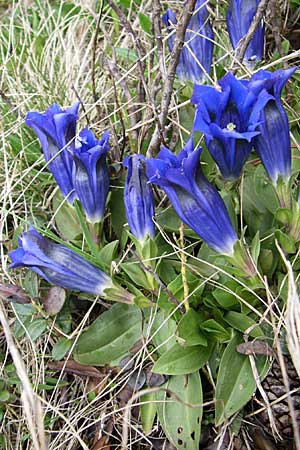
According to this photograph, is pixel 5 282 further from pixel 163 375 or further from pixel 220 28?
pixel 220 28

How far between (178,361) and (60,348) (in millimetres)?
302

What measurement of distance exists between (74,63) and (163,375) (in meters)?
1.16

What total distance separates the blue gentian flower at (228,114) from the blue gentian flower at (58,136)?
1.22 feet

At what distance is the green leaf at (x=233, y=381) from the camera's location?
132 centimetres

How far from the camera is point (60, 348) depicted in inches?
59.9

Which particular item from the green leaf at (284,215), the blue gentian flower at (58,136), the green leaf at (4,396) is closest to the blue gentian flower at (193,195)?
the green leaf at (284,215)

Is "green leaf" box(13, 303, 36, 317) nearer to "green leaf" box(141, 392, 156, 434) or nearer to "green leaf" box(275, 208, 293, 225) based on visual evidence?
"green leaf" box(141, 392, 156, 434)

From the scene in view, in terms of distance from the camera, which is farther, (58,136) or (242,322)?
(58,136)

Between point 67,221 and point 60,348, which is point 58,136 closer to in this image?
point 67,221

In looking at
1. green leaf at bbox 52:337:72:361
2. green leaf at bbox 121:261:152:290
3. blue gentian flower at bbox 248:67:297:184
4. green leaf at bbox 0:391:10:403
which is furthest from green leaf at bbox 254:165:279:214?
green leaf at bbox 0:391:10:403

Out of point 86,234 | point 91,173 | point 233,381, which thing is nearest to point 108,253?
point 86,234

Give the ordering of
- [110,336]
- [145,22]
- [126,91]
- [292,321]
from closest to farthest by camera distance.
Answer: [292,321] → [110,336] → [126,91] → [145,22]

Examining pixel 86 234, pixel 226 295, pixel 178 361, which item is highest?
pixel 86 234

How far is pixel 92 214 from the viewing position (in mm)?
1551
